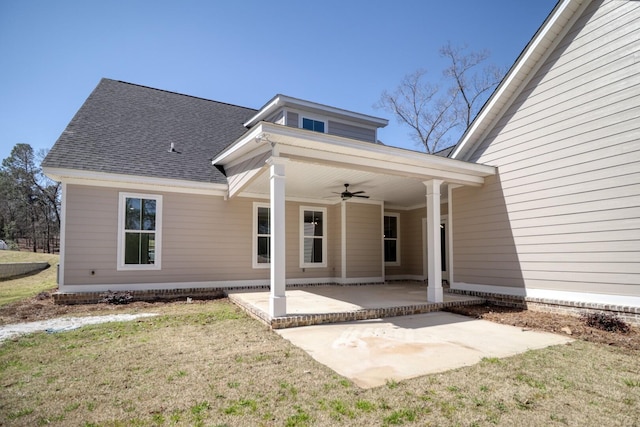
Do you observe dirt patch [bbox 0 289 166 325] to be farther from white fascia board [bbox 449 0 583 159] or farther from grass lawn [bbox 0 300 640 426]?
white fascia board [bbox 449 0 583 159]

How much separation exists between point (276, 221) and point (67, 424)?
3.43 metres

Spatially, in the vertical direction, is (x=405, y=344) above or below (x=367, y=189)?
below

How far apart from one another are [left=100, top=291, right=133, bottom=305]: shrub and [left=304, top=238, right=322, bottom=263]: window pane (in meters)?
4.67

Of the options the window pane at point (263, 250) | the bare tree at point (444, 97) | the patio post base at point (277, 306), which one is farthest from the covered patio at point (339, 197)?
the bare tree at point (444, 97)

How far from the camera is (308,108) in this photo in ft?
34.2

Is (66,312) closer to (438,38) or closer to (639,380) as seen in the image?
(639,380)

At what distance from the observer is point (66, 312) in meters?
6.54

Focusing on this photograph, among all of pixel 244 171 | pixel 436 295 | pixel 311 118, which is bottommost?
pixel 436 295

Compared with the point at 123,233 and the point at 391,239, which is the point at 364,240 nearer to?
the point at 391,239

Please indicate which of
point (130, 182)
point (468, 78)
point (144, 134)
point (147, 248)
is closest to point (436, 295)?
point (147, 248)

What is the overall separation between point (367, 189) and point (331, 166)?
3381 millimetres

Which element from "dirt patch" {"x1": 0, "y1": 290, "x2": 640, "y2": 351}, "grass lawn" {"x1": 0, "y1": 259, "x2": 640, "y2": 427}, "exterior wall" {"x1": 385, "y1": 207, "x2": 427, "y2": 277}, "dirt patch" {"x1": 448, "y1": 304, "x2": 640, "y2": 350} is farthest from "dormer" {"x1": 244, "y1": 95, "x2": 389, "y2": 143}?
"grass lawn" {"x1": 0, "y1": 259, "x2": 640, "y2": 427}

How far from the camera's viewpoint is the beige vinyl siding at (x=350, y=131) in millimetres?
11078

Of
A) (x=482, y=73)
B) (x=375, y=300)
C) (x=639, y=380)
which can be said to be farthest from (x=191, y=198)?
(x=482, y=73)
